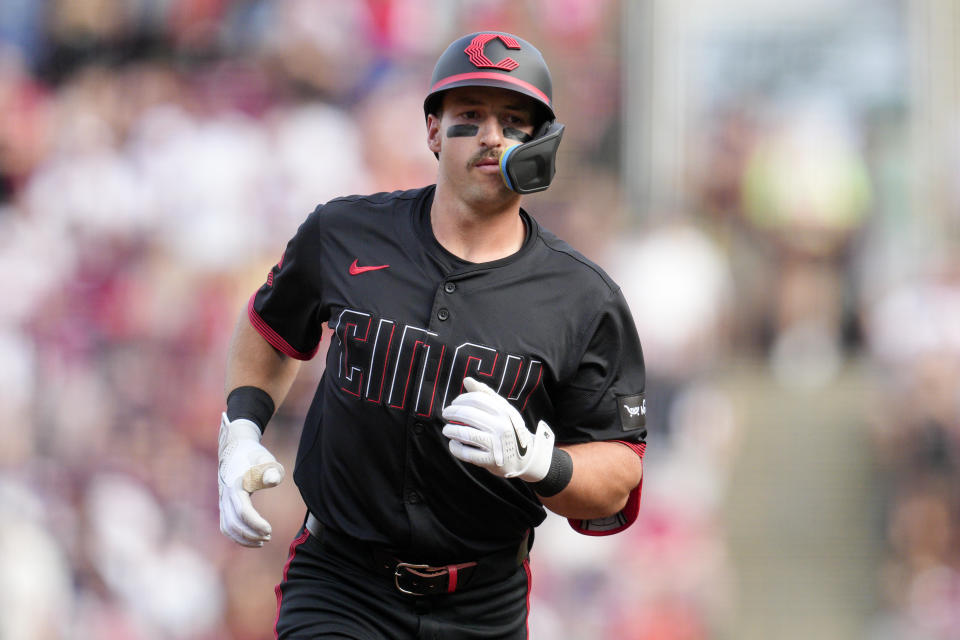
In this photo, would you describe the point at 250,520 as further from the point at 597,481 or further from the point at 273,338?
the point at 597,481

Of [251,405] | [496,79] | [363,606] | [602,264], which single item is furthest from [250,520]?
[602,264]

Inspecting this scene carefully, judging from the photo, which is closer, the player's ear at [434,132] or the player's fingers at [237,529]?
the player's fingers at [237,529]

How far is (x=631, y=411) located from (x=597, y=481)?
0.80 feet

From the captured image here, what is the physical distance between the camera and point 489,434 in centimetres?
285

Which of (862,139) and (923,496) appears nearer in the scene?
(923,496)

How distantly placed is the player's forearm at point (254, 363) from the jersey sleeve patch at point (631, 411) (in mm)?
1022

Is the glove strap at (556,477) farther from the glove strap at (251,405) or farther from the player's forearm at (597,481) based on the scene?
the glove strap at (251,405)

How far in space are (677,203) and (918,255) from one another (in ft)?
6.00

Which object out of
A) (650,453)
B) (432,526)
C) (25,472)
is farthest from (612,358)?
(25,472)

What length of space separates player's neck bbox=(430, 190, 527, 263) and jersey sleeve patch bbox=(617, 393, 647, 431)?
509 mm

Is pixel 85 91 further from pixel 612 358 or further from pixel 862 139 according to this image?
pixel 612 358

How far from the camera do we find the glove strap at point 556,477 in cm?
303

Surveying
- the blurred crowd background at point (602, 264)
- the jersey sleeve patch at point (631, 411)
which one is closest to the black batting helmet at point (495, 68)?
the jersey sleeve patch at point (631, 411)

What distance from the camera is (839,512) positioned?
845 centimetres
